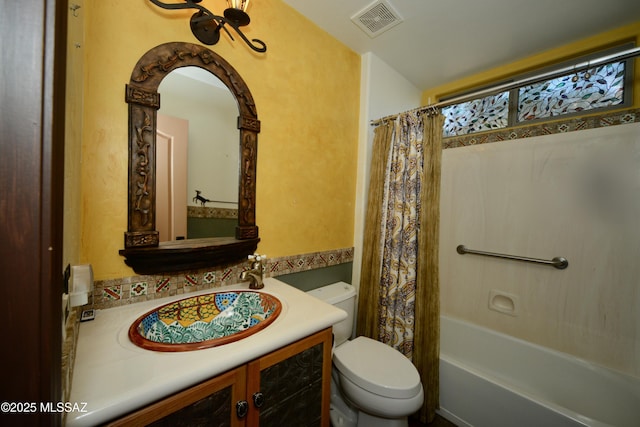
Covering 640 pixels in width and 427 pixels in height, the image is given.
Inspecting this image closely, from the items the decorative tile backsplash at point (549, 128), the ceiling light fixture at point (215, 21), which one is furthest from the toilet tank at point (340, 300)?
the decorative tile backsplash at point (549, 128)

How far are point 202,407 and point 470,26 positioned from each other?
7.54 feet

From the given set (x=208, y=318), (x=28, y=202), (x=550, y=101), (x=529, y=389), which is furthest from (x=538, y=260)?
(x=28, y=202)

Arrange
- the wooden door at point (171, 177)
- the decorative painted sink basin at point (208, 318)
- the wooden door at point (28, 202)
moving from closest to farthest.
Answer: the wooden door at point (28, 202) < the decorative painted sink basin at point (208, 318) < the wooden door at point (171, 177)

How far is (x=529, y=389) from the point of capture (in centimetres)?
154

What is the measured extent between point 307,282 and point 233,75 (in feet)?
4.09

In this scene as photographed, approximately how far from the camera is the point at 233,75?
3.82ft

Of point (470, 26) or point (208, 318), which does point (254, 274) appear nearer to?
point (208, 318)

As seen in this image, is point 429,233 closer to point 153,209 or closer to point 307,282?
point 307,282

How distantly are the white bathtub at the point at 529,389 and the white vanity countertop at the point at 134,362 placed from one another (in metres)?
1.13

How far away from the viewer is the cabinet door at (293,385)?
28.9 inches

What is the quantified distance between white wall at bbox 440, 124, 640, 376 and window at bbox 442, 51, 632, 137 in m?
0.23

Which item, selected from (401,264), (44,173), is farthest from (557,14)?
(44,173)

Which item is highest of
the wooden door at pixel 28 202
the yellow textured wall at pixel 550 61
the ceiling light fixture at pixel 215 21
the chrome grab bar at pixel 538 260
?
the yellow textured wall at pixel 550 61

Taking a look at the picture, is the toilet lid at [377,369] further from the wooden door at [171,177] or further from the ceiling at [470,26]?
the ceiling at [470,26]
